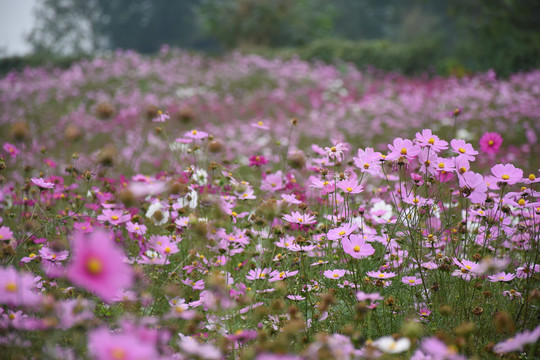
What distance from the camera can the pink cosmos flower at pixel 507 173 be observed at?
1379mm

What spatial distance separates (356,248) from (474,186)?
42cm

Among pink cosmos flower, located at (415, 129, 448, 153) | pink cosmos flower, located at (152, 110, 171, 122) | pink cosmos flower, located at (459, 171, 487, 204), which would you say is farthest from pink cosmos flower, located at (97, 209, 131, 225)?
pink cosmos flower, located at (459, 171, 487, 204)

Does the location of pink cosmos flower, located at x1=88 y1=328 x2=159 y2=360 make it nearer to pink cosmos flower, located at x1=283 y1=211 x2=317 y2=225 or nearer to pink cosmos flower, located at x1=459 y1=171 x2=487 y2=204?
pink cosmos flower, located at x1=283 y1=211 x2=317 y2=225

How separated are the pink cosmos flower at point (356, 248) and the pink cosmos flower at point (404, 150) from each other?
0.90 ft

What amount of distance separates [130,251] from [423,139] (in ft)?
3.97

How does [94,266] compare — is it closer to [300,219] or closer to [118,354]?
[118,354]

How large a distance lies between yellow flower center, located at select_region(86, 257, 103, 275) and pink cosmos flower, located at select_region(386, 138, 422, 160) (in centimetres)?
93

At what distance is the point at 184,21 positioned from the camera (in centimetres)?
2756

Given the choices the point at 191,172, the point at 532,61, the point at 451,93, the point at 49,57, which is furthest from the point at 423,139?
the point at 49,57

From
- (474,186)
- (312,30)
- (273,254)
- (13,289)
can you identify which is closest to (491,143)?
(474,186)

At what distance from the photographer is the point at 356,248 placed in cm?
132

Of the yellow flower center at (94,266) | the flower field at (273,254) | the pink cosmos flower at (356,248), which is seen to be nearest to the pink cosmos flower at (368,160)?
the flower field at (273,254)

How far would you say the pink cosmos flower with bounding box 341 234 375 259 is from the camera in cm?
130

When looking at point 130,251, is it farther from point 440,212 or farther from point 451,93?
point 451,93
